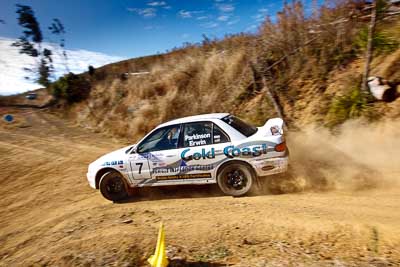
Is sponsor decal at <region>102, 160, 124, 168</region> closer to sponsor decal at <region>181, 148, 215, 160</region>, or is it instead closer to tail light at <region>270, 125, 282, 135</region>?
sponsor decal at <region>181, 148, 215, 160</region>

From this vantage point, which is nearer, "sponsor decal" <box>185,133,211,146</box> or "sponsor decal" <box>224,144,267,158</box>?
"sponsor decal" <box>224,144,267,158</box>

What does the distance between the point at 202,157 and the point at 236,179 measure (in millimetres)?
771

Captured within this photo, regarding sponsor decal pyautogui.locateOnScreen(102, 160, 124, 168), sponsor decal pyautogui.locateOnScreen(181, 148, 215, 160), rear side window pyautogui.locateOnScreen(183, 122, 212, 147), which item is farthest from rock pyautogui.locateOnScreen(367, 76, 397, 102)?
sponsor decal pyautogui.locateOnScreen(102, 160, 124, 168)

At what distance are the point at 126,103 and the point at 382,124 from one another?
1091cm

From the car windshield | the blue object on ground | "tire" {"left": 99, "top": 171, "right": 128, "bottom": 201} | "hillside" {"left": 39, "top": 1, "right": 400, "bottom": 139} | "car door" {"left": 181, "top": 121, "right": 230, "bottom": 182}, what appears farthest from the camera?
the blue object on ground

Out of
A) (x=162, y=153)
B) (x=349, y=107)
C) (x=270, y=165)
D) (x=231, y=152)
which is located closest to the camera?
(x=270, y=165)

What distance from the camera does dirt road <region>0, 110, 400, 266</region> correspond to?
382 cm

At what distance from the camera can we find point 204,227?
4.82 meters

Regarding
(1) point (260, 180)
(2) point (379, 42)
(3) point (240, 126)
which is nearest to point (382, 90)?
(2) point (379, 42)

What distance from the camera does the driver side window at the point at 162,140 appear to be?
623 centimetres

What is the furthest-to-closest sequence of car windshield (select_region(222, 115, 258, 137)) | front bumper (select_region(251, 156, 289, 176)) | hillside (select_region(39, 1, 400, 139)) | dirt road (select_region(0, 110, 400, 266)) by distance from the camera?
hillside (select_region(39, 1, 400, 139)) < car windshield (select_region(222, 115, 258, 137)) < front bumper (select_region(251, 156, 289, 176)) < dirt road (select_region(0, 110, 400, 266))

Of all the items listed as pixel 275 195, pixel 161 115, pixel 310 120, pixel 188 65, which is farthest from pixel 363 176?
pixel 188 65

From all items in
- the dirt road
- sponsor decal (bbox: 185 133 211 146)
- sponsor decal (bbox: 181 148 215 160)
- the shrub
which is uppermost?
the shrub

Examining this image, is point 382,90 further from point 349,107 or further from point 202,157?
point 202,157
